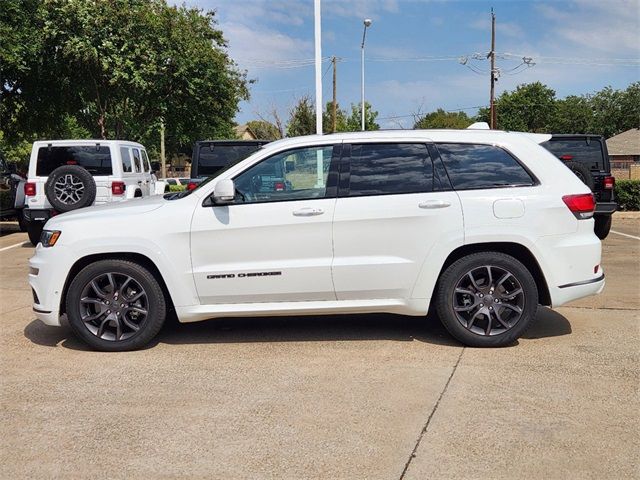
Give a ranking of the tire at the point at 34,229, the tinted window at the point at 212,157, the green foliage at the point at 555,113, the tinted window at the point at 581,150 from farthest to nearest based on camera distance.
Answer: the green foliage at the point at 555,113 < the tinted window at the point at 212,157 < the tire at the point at 34,229 < the tinted window at the point at 581,150

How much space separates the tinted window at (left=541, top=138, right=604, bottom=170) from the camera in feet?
34.2

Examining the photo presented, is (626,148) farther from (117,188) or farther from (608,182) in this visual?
(117,188)

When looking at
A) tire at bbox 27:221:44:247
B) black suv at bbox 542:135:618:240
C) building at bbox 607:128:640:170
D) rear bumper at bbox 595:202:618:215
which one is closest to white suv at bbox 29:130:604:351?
rear bumper at bbox 595:202:618:215

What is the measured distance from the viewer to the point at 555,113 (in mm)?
77125

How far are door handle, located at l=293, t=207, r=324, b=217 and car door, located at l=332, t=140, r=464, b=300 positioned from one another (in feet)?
0.47

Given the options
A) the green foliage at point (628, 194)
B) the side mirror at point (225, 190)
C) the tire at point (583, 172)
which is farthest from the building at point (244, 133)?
the side mirror at point (225, 190)

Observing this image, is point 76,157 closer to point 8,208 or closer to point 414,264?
point 8,208

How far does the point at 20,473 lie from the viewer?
3.07m

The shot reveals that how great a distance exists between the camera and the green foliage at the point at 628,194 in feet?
53.1

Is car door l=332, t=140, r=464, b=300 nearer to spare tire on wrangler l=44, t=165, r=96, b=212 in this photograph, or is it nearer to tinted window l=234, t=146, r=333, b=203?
tinted window l=234, t=146, r=333, b=203

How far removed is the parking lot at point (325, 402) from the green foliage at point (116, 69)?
12031mm

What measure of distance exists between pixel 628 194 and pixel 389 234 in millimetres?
13944

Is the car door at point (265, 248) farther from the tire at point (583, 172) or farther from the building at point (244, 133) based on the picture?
the building at point (244, 133)

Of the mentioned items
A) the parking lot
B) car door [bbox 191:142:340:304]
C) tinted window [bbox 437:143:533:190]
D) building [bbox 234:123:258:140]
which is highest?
building [bbox 234:123:258:140]
